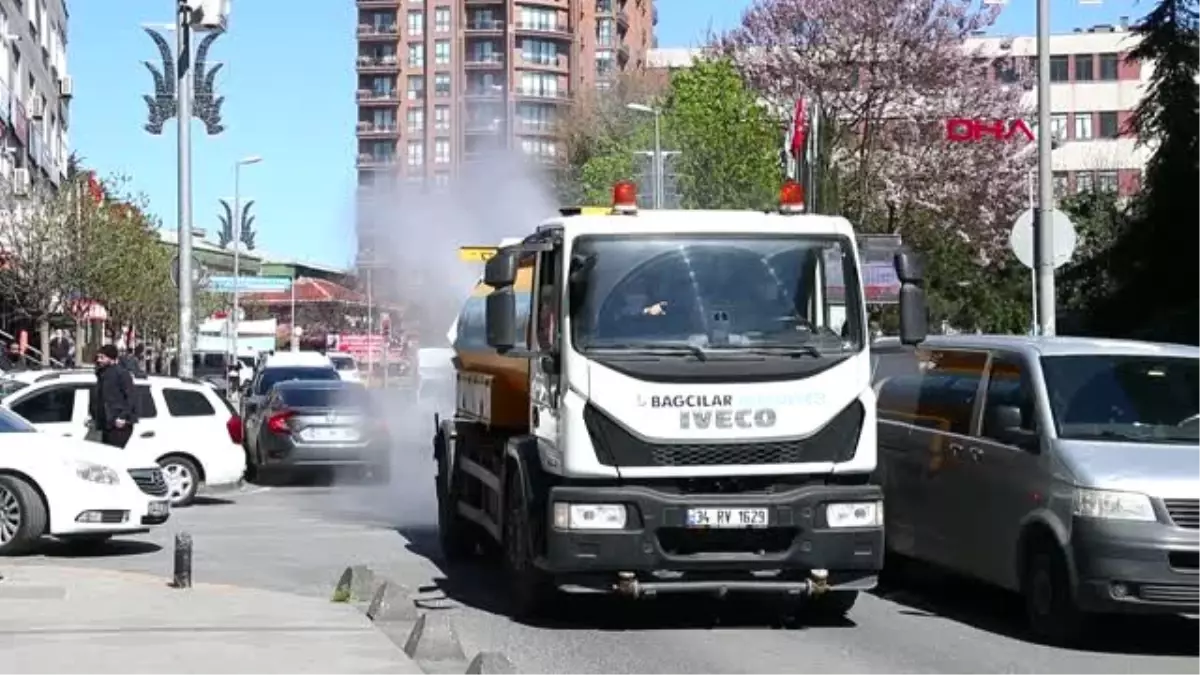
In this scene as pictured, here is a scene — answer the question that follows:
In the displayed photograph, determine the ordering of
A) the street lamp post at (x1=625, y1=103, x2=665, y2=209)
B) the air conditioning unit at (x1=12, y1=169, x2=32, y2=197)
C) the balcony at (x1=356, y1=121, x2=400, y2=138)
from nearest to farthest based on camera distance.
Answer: the street lamp post at (x1=625, y1=103, x2=665, y2=209)
the air conditioning unit at (x1=12, y1=169, x2=32, y2=197)
the balcony at (x1=356, y1=121, x2=400, y2=138)

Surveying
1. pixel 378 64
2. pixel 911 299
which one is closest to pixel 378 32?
pixel 378 64

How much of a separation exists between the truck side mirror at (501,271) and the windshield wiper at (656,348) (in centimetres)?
86

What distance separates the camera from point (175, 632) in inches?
438

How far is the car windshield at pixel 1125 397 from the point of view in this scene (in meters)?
11.6

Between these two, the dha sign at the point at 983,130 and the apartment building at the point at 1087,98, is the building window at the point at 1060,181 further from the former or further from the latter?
the dha sign at the point at 983,130

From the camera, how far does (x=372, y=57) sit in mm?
119000

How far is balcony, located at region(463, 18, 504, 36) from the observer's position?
114125mm

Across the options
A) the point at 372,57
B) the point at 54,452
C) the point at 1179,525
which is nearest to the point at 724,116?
the point at 54,452

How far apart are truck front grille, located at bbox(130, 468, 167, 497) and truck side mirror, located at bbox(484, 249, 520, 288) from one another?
21.7 ft

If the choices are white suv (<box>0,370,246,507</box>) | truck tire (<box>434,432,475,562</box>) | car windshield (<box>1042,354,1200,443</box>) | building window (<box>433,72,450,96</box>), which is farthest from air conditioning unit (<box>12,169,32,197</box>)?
building window (<box>433,72,450,96</box>)

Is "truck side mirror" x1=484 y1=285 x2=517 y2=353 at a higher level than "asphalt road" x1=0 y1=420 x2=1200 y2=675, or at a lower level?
higher

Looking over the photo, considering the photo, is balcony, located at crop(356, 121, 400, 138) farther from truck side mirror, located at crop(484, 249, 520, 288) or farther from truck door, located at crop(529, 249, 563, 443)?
truck side mirror, located at crop(484, 249, 520, 288)

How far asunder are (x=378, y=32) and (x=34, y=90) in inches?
2276

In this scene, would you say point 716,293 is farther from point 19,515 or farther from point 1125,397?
point 19,515
